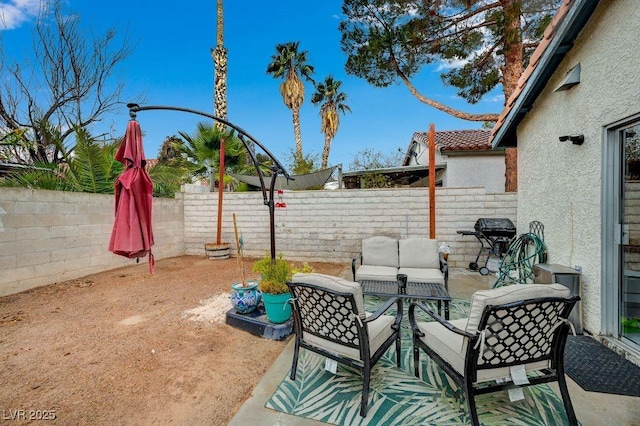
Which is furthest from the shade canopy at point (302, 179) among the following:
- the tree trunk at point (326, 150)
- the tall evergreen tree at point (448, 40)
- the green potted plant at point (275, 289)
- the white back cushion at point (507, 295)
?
the white back cushion at point (507, 295)

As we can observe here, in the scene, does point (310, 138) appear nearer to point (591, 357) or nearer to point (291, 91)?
point (291, 91)

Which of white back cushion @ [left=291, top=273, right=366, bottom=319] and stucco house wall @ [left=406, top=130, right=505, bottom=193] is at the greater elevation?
stucco house wall @ [left=406, top=130, right=505, bottom=193]

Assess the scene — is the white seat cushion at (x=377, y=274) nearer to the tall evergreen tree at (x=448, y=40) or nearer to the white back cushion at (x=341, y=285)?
the white back cushion at (x=341, y=285)

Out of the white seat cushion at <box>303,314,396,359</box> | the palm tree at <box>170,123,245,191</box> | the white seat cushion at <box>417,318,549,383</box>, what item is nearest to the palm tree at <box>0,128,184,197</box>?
the palm tree at <box>170,123,245,191</box>

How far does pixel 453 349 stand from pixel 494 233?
4.41 m

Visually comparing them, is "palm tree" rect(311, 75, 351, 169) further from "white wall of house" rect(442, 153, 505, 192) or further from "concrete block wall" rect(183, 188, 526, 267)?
"concrete block wall" rect(183, 188, 526, 267)

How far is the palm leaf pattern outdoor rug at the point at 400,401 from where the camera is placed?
74.7 inches

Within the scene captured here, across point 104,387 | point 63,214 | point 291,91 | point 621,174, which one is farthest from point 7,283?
point 291,91

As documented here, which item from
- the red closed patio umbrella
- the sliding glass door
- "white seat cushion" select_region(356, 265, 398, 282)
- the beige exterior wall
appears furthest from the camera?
the beige exterior wall

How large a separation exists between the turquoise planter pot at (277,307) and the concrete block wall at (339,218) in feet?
13.5

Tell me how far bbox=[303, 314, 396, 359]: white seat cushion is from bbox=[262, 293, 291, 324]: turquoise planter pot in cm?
79

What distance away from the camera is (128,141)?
2.87 meters

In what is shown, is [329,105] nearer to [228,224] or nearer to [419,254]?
[228,224]

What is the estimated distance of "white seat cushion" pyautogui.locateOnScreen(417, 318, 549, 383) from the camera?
A: 5.89 feet
